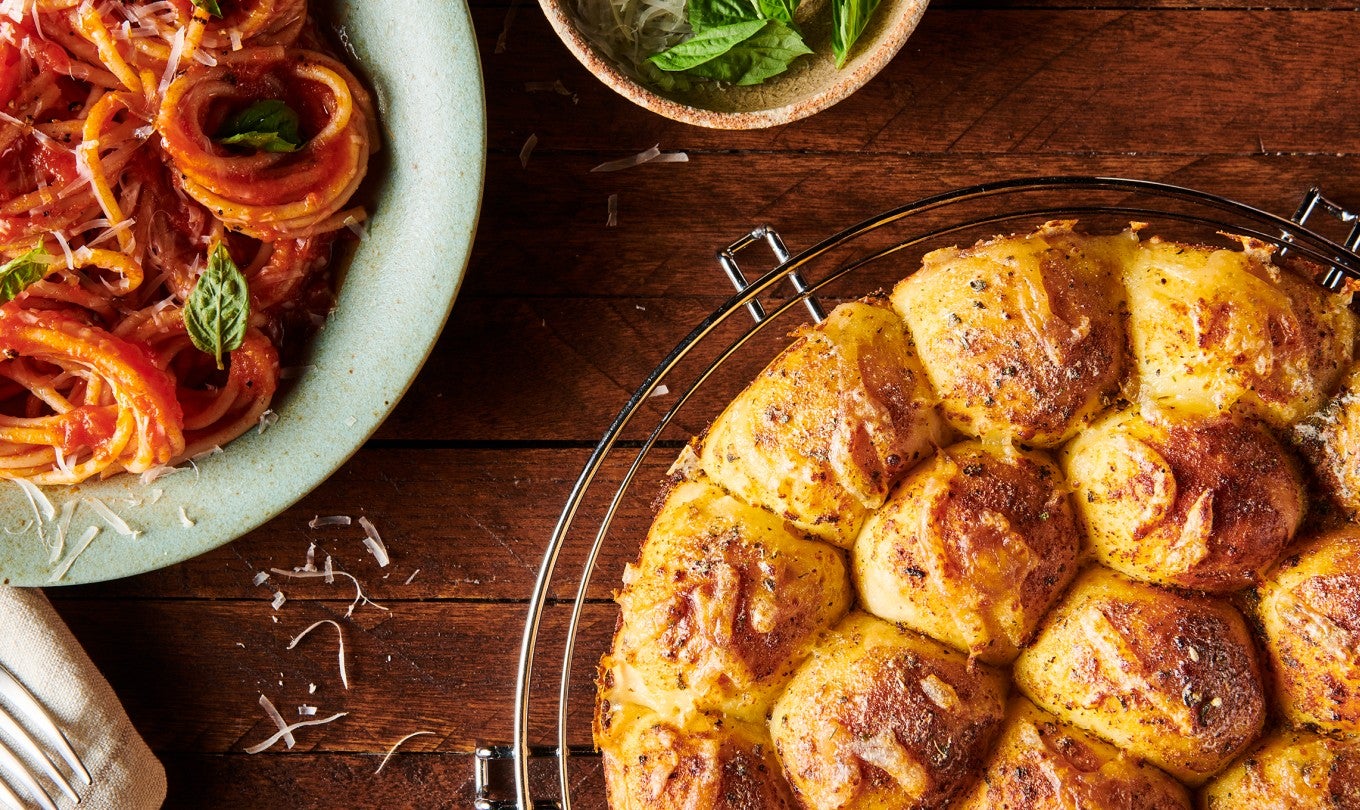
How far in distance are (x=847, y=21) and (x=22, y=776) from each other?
293 cm

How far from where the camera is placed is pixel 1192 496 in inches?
82.4

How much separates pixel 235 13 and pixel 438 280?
80 centimetres

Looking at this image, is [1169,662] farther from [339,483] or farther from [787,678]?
[339,483]

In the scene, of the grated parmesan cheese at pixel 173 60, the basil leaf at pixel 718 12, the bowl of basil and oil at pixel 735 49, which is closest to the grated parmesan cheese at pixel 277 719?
the grated parmesan cheese at pixel 173 60

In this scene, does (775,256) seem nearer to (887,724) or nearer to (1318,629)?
(887,724)

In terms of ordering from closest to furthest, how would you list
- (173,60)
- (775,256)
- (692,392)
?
(173,60)
(692,392)
(775,256)

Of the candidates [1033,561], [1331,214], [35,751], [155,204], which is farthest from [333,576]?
[1331,214]

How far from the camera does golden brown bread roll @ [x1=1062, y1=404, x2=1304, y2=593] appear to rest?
2.09 metres

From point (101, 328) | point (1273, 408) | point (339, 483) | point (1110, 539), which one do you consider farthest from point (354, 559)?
point (1273, 408)

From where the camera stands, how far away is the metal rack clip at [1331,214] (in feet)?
9.12

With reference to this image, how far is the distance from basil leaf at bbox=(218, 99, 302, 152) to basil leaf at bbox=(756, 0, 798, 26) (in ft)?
3.85

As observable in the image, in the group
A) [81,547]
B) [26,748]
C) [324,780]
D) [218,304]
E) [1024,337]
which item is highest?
[1024,337]

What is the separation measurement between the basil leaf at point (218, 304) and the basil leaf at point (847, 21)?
153cm

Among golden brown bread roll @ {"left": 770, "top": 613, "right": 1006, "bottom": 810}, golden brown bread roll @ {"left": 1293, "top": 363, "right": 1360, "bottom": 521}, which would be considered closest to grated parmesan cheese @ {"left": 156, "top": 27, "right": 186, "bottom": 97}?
golden brown bread roll @ {"left": 770, "top": 613, "right": 1006, "bottom": 810}
